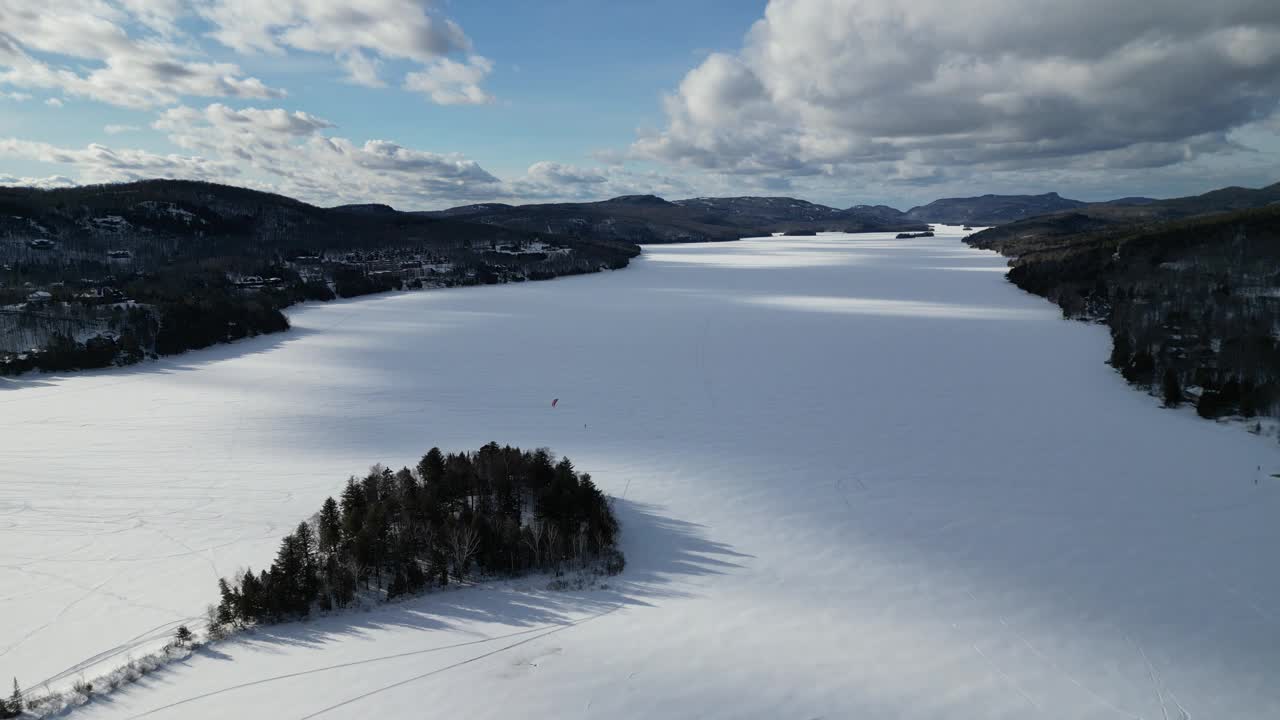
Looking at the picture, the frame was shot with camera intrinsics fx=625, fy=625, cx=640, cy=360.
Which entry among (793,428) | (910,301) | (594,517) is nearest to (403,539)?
(594,517)

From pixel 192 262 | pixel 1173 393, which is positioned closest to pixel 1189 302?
pixel 1173 393

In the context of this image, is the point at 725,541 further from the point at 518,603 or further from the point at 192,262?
the point at 192,262

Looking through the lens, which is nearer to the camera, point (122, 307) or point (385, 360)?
point (385, 360)

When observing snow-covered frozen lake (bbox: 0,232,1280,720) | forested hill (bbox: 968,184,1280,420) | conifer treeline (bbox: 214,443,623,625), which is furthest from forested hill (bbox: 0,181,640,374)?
forested hill (bbox: 968,184,1280,420)

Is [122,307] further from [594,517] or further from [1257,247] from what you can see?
[1257,247]

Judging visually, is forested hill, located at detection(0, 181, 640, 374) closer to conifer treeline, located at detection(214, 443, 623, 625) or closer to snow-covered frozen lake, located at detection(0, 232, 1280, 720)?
snow-covered frozen lake, located at detection(0, 232, 1280, 720)

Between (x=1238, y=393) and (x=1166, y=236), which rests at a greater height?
(x=1166, y=236)
